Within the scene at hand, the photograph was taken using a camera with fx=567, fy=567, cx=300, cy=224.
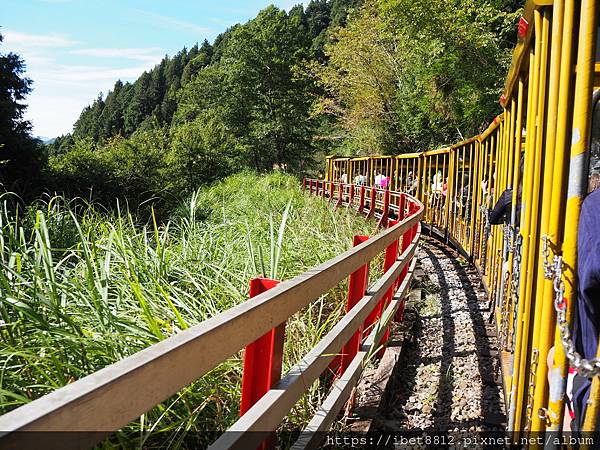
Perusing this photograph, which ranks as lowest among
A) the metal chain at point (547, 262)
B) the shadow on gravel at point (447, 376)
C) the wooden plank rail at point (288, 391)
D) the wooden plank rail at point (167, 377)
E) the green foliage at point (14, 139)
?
the shadow on gravel at point (447, 376)

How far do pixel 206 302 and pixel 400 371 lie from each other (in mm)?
1837

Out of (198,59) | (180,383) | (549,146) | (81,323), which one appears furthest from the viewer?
(198,59)

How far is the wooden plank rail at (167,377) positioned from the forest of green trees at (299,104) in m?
7.62

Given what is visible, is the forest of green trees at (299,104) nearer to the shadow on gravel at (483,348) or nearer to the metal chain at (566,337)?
the shadow on gravel at (483,348)

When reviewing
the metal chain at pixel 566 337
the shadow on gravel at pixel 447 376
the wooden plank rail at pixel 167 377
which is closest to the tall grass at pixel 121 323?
the wooden plank rail at pixel 167 377

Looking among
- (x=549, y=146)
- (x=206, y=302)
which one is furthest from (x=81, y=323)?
(x=549, y=146)

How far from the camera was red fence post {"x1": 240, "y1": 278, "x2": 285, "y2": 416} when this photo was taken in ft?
7.09

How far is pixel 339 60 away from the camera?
3419cm

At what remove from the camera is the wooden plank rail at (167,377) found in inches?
38.7

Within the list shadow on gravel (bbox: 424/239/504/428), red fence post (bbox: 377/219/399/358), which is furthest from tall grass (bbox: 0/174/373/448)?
shadow on gravel (bbox: 424/239/504/428)

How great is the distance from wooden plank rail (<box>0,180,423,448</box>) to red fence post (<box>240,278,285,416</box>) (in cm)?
7

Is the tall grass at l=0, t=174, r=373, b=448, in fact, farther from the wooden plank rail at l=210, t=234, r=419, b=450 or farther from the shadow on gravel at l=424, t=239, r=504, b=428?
the shadow on gravel at l=424, t=239, r=504, b=428

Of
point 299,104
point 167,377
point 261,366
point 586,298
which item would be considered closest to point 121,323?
point 261,366

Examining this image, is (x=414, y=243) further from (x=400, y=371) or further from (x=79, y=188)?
(x=79, y=188)
